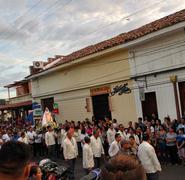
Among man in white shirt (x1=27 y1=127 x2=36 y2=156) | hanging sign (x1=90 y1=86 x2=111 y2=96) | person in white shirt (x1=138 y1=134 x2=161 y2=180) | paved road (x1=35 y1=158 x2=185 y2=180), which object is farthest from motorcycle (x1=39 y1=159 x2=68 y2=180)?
hanging sign (x1=90 y1=86 x2=111 y2=96)

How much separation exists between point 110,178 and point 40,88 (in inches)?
1209

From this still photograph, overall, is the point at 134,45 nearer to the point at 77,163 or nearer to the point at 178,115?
the point at 178,115

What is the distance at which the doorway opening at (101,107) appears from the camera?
23.6 metres

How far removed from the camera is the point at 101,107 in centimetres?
2414

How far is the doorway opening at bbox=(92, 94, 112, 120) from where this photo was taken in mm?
23562

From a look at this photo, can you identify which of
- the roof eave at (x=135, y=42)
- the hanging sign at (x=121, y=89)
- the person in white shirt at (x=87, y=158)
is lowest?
the person in white shirt at (x=87, y=158)

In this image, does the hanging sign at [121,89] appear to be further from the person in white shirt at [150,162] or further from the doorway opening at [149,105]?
the person in white shirt at [150,162]

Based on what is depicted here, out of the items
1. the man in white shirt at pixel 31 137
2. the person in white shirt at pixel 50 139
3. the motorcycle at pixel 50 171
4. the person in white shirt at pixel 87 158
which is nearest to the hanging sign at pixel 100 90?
the man in white shirt at pixel 31 137

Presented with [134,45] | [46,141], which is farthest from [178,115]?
[46,141]

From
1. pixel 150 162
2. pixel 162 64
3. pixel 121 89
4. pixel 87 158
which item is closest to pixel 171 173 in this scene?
pixel 87 158

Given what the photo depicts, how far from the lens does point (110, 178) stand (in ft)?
7.17

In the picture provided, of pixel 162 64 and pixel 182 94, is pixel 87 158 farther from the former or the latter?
pixel 162 64

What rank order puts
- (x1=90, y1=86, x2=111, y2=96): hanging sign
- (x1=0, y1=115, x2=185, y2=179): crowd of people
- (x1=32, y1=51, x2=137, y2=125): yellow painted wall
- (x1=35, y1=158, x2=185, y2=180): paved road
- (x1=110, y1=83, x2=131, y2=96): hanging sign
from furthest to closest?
(x1=90, y1=86, x2=111, y2=96): hanging sign
(x1=32, y1=51, x2=137, y2=125): yellow painted wall
(x1=110, y1=83, x2=131, y2=96): hanging sign
(x1=35, y1=158, x2=185, y2=180): paved road
(x1=0, y1=115, x2=185, y2=179): crowd of people

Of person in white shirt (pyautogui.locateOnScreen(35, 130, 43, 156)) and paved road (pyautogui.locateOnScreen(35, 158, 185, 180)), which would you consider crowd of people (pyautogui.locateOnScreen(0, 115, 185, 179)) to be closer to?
person in white shirt (pyautogui.locateOnScreen(35, 130, 43, 156))
